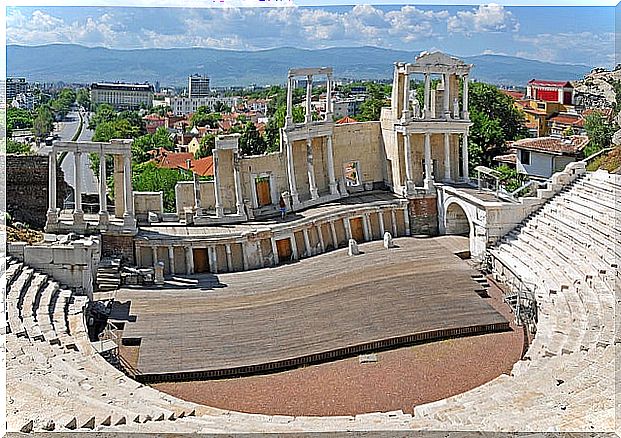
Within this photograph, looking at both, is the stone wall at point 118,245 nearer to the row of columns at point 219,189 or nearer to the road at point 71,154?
the row of columns at point 219,189

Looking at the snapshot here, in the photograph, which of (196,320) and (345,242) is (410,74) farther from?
(196,320)

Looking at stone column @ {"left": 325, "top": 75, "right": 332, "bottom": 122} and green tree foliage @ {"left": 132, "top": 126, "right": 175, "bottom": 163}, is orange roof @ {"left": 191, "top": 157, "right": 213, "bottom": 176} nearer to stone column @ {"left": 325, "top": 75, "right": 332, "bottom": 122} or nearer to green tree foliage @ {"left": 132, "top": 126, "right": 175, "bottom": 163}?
stone column @ {"left": 325, "top": 75, "right": 332, "bottom": 122}

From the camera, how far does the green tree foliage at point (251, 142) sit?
194 feet

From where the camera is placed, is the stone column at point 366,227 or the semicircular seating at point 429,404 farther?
the stone column at point 366,227

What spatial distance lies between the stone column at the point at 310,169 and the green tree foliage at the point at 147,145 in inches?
1561

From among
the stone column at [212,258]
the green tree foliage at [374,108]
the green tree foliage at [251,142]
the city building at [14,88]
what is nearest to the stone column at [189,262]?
the stone column at [212,258]

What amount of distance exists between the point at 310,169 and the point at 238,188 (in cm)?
362

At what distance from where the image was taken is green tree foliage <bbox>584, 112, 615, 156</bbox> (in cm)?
3786

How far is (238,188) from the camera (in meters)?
27.5

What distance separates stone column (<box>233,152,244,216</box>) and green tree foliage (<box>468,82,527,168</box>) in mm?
18559

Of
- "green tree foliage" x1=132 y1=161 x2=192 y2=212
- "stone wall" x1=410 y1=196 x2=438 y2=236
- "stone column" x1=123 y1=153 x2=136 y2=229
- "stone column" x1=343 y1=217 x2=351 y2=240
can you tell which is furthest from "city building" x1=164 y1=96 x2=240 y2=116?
"stone column" x1=123 y1=153 x2=136 y2=229

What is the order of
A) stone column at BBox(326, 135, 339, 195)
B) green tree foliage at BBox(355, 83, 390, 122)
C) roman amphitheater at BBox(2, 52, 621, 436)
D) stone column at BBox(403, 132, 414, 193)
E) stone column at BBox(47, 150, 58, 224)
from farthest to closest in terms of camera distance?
green tree foliage at BBox(355, 83, 390, 122), stone column at BBox(326, 135, 339, 195), stone column at BBox(403, 132, 414, 193), stone column at BBox(47, 150, 58, 224), roman amphitheater at BBox(2, 52, 621, 436)

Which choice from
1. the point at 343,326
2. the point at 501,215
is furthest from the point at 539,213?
the point at 343,326

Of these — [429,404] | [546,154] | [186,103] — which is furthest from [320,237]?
[186,103]
